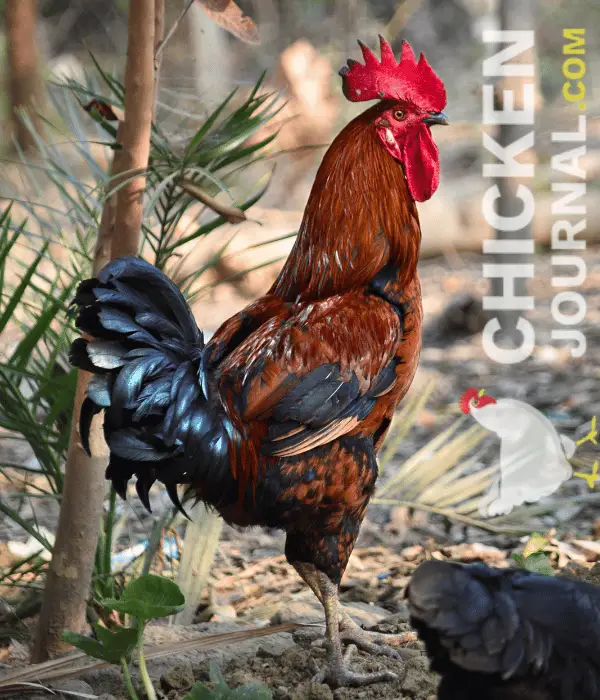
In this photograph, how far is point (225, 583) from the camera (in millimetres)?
4473

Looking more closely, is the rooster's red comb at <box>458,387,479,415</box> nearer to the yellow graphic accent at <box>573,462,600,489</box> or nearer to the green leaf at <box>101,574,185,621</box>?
the yellow graphic accent at <box>573,462,600,489</box>

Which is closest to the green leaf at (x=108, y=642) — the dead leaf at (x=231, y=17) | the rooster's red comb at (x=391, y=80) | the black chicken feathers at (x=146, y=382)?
the black chicken feathers at (x=146, y=382)

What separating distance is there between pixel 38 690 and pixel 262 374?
130cm

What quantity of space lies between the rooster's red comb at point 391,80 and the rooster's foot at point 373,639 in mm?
1986

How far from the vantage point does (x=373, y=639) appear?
3.39m

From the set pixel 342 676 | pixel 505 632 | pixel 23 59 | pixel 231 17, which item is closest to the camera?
pixel 505 632

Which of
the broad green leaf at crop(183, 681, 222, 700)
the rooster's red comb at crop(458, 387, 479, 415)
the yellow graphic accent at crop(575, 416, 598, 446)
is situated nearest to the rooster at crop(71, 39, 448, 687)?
the broad green leaf at crop(183, 681, 222, 700)

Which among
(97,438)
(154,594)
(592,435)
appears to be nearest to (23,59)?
(592,435)

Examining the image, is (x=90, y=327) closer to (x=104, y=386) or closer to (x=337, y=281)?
(x=104, y=386)

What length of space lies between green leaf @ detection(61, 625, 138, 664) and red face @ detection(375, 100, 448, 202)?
1.79m

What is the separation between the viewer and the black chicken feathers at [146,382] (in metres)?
2.44

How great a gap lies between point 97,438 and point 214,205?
3.13 ft

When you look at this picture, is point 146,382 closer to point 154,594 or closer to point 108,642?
point 154,594

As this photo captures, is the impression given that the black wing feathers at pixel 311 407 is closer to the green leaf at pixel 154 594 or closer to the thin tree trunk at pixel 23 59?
the green leaf at pixel 154 594
